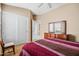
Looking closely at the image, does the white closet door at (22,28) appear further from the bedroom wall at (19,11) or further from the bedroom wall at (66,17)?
the bedroom wall at (66,17)

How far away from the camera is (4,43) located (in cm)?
176

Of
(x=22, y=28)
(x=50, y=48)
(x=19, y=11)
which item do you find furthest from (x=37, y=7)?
(x=50, y=48)

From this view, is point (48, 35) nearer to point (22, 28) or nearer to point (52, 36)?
point (52, 36)

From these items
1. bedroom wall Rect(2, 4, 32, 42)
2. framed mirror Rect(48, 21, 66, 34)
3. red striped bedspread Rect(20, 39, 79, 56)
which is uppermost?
bedroom wall Rect(2, 4, 32, 42)

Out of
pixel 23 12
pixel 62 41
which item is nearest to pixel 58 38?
pixel 62 41

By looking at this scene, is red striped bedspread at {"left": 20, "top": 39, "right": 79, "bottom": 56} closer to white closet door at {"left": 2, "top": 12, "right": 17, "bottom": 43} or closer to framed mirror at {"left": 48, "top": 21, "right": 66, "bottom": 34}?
framed mirror at {"left": 48, "top": 21, "right": 66, "bottom": 34}

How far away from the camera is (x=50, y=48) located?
1721 millimetres

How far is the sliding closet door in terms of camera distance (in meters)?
1.75

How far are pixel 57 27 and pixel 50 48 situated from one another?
45 cm

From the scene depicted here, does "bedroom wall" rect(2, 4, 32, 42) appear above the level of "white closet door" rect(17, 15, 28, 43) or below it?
above

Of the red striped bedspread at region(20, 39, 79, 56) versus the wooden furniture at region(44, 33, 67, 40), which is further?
the wooden furniture at region(44, 33, 67, 40)

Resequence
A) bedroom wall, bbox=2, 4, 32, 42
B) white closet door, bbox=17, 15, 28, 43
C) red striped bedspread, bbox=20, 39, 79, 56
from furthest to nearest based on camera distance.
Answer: white closet door, bbox=17, 15, 28, 43, bedroom wall, bbox=2, 4, 32, 42, red striped bedspread, bbox=20, 39, 79, 56

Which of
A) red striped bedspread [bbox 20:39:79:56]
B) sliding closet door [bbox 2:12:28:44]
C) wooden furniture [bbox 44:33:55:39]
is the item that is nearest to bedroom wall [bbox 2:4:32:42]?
sliding closet door [bbox 2:12:28:44]

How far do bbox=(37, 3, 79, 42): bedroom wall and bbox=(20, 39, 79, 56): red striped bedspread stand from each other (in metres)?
0.17
